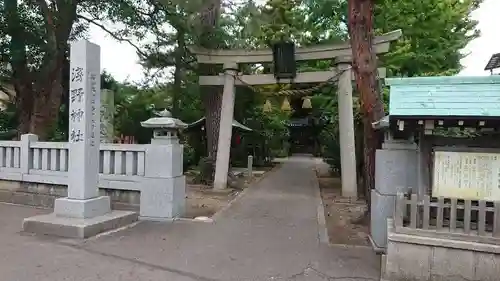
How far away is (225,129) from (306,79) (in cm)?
339

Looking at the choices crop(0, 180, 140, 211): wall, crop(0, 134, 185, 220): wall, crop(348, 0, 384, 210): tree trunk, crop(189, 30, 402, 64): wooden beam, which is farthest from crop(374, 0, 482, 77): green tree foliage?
crop(0, 180, 140, 211): wall

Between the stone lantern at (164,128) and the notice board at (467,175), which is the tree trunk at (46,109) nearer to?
the stone lantern at (164,128)

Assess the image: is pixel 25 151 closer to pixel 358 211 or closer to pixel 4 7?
pixel 4 7

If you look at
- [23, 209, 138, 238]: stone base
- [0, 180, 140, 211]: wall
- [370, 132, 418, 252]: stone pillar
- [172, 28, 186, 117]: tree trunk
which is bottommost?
[23, 209, 138, 238]: stone base

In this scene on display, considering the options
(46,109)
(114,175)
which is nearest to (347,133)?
(114,175)

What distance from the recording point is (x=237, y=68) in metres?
14.1

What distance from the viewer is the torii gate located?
42.3ft

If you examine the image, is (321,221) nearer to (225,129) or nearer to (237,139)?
(225,129)

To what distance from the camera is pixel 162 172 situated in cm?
840

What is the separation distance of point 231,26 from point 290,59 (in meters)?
2.63

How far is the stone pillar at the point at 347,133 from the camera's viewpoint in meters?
12.9

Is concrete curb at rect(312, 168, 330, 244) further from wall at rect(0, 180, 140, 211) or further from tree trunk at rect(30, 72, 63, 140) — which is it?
tree trunk at rect(30, 72, 63, 140)

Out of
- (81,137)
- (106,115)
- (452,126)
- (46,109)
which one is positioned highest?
(46,109)

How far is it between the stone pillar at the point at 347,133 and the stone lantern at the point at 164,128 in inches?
253
